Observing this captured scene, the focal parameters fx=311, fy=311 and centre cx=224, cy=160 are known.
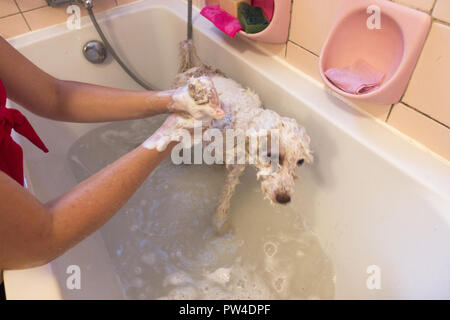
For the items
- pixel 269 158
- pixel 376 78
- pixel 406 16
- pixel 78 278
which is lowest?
pixel 78 278

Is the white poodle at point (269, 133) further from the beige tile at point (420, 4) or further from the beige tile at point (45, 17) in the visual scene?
the beige tile at point (45, 17)

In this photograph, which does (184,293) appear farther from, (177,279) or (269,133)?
(269,133)

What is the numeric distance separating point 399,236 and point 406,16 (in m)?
0.51

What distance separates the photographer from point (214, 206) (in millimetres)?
1189

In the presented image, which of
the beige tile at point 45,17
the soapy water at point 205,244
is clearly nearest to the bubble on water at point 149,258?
the soapy water at point 205,244

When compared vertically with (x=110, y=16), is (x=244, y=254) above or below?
below

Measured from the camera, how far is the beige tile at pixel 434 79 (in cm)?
63

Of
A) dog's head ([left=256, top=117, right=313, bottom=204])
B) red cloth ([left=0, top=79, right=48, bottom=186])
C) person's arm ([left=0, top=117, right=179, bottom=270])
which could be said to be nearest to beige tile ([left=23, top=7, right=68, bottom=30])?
red cloth ([left=0, top=79, right=48, bottom=186])

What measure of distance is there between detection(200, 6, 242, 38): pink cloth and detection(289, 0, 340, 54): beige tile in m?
0.19

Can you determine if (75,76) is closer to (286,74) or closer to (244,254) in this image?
(286,74)

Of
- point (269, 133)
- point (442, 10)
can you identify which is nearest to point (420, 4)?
point (442, 10)

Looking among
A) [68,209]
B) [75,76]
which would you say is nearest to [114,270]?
[68,209]

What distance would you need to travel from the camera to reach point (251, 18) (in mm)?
1000

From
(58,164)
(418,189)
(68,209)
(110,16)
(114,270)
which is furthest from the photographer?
(110,16)
